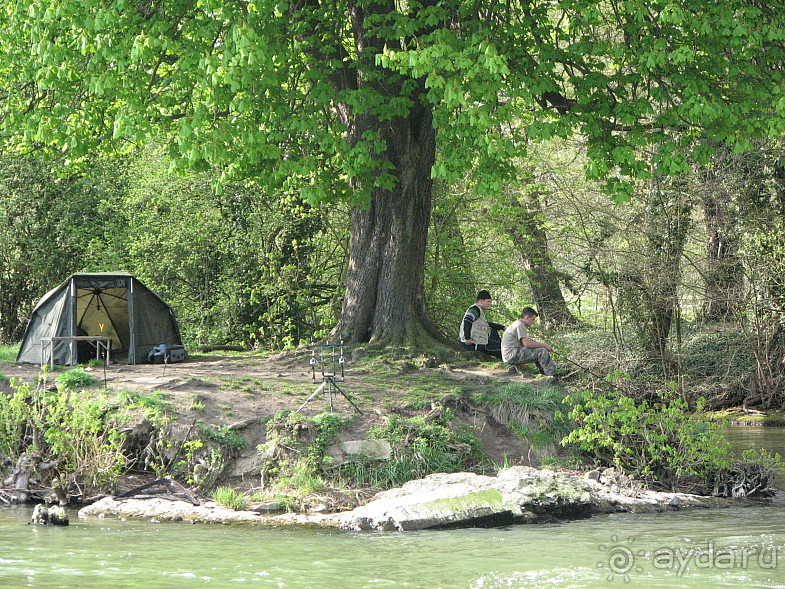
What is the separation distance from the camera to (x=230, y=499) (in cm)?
1184

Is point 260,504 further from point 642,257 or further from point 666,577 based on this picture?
point 642,257

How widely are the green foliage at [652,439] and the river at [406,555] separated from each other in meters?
1.41

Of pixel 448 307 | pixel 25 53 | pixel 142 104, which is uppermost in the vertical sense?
pixel 25 53

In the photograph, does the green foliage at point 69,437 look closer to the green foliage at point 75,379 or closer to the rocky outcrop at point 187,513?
the rocky outcrop at point 187,513

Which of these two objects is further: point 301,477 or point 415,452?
point 415,452

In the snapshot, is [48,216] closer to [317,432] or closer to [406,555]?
[317,432]

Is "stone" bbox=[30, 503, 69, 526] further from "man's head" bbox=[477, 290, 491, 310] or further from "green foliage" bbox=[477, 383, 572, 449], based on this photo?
"man's head" bbox=[477, 290, 491, 310]

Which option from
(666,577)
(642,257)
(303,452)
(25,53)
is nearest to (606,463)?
(303,452)

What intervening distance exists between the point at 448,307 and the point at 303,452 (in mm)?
10166

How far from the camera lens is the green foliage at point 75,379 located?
45.6ft

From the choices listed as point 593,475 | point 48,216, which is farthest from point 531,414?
point 48,216

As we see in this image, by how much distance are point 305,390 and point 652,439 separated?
5094 mm

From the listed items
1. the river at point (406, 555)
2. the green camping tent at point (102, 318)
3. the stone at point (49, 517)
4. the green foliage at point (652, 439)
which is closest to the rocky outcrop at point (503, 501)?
the river at point (406, 555)

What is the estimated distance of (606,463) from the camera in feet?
45.4
